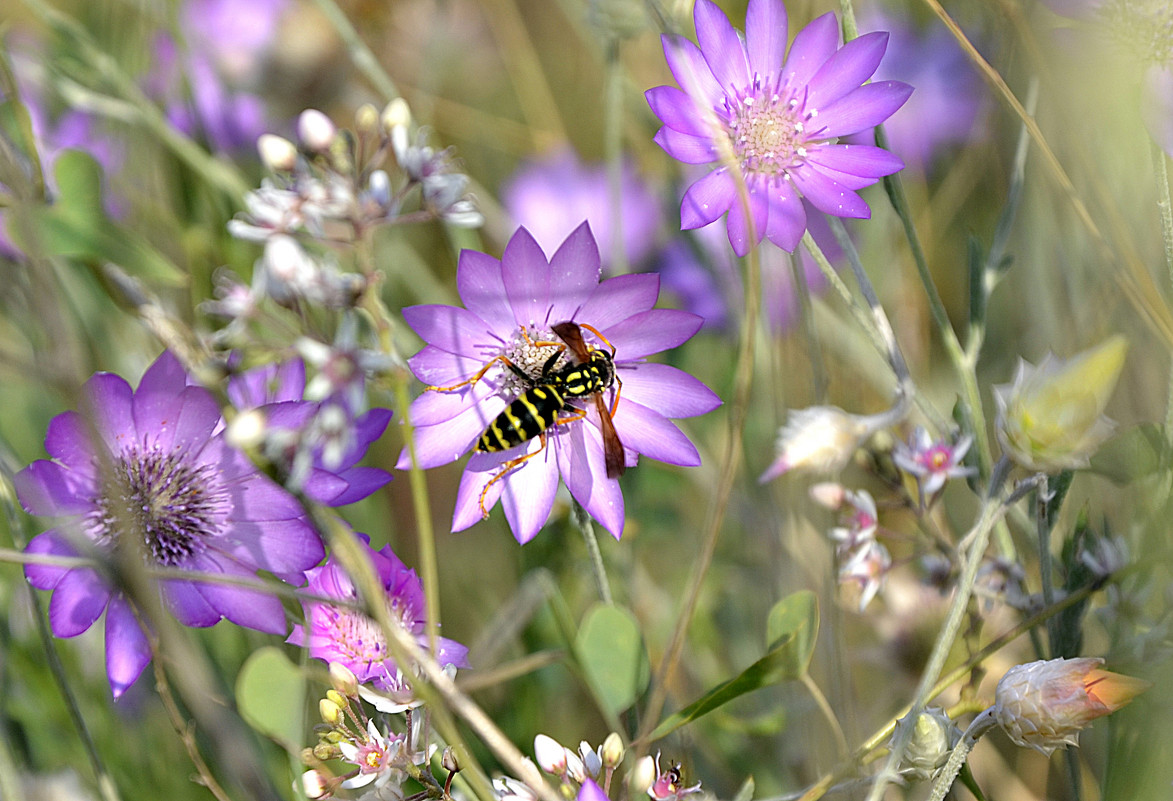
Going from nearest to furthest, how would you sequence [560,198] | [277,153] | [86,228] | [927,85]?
[277,153]
[86,228]
[927,85]
[560,198]

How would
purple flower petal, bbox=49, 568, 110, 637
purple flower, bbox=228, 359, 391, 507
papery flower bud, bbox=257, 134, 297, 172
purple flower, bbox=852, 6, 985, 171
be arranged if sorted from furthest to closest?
1. purple flower, bbox=852, 6, 985, 171
2. purple flower petal, bbox=49, 568, 110, 637
3. papery flower bud, bbox=257, 134, 297, 172
4. purple flower, bbox=228, 359, 391, 507

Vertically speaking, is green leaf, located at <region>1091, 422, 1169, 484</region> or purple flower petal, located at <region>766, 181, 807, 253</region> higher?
purple flower petal, located at <region>766, 181, 807, 253</region>

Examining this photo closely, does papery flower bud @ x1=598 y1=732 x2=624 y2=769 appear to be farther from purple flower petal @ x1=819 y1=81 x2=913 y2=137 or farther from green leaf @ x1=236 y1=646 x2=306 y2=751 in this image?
purple flower petal @ x1=819 y1=81 x2=913 y2=137

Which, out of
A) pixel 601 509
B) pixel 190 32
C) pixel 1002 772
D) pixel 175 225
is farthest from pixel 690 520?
pixel 190 32

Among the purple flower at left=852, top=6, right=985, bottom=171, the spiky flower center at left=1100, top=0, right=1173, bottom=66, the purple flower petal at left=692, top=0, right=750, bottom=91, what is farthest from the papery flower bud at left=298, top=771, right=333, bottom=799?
the purple flower at left=852, top=6, right=985, bottom=171

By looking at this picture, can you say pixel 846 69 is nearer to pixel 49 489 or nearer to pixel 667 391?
pixel 667 391

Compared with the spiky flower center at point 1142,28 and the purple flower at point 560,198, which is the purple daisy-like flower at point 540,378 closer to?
the spiky flower center at point 1142,28

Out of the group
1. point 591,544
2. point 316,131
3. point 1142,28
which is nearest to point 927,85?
point 1142,28
